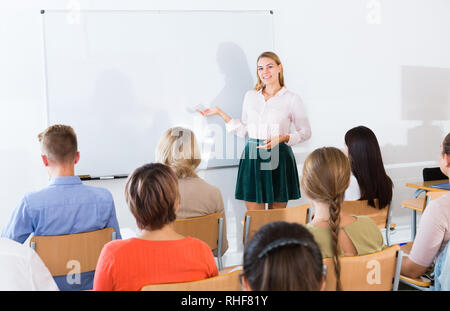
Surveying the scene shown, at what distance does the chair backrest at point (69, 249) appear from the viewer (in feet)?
6.10

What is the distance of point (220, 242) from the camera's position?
2.45 meters

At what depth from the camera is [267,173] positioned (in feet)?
11.3

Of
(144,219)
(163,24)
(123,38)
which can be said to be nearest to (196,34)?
(163,24)

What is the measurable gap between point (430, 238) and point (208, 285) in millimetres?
996

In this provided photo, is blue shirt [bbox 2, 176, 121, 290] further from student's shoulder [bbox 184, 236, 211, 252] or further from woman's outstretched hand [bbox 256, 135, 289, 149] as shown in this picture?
woman's outstretched hand [bbox 256, 135, 289, 149]

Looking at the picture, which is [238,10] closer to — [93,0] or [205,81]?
[205,81]

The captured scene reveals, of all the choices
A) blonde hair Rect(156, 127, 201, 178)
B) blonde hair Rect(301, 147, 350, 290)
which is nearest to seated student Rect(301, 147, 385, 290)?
blonde hair Rect(301, 147, 350, 290)

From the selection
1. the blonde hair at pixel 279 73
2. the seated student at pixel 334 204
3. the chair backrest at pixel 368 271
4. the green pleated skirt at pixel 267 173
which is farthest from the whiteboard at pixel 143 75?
the chair backrest at pixel 368 271

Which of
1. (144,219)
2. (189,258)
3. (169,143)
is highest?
(169,143)

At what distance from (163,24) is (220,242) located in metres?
1.94

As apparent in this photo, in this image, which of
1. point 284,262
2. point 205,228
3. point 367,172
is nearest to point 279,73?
point 367,172

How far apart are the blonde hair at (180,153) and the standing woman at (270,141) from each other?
38.6 inches

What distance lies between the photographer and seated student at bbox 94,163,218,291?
1.42 metres

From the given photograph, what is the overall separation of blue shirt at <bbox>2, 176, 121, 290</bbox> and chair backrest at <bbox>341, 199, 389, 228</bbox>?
131 centimetres
